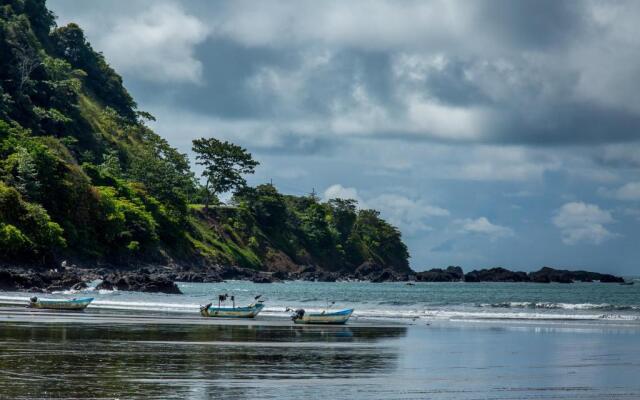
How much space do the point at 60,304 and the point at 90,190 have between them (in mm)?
64119

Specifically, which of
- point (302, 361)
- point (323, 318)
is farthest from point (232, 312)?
point (302, 361)

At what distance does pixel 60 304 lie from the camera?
6153 centimetres

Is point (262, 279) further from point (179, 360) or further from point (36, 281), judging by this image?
point (179, 360)

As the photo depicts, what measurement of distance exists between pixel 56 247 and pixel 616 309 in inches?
2662

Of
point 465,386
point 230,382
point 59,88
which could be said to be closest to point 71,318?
point 230,382

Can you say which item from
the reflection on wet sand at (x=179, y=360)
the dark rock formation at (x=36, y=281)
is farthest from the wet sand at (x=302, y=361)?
the dark rock formation at (x=36, y=281)

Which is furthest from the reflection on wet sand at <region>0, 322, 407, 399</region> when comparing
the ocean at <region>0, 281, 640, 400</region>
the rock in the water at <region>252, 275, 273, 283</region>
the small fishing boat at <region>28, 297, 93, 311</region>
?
the rock in the water at <region>252, 275, 273, 283</region>

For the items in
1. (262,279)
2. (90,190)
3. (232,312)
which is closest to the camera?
(232,312)

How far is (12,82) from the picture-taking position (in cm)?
13938

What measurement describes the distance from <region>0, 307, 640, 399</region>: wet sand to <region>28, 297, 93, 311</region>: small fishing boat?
811cm

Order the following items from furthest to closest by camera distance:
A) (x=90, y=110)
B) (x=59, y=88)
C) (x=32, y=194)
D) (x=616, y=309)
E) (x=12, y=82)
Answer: (x=90, y=110)
(x=59, y=88)
(x=12, y=82)
(x=32, y=194)
(x=616, y=309)

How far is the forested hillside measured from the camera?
349 ft

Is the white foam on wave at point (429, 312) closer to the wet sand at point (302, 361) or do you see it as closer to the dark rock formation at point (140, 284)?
the wet sand at point (302, 361)

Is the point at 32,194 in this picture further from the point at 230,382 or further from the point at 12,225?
the point at 230,382
